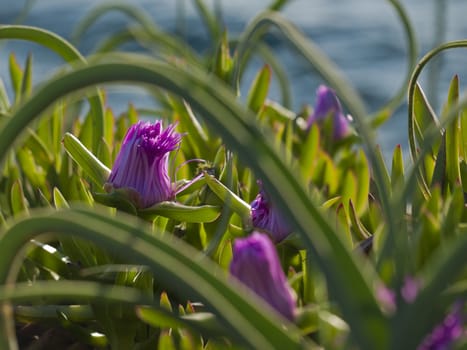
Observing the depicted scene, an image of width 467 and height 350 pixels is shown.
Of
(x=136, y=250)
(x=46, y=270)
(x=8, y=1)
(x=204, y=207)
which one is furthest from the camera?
Result: (x=8, y=1)

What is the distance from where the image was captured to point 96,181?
0.73 m

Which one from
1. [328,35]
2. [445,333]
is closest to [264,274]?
[445,333]

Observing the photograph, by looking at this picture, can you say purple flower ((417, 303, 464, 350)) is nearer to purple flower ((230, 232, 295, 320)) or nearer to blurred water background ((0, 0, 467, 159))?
purple flower ((230, 232, 295, 320))

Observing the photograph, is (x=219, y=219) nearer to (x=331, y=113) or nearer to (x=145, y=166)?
(x=145, y=166)

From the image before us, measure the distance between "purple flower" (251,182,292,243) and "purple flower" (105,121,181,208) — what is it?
0.06m

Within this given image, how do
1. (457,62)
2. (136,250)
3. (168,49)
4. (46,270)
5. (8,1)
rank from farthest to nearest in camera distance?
1. (8,1)
2. (457,62)
3. (168,49)
4. (46,270)
5. (136,250)

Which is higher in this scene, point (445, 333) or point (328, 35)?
point (328, 35)

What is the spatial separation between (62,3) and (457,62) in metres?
1.35

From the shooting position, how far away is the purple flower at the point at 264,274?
0.52 meters

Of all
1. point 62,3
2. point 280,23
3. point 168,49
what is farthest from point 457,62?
point 280,23

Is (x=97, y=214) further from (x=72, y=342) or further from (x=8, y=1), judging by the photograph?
(x=8, y=1)

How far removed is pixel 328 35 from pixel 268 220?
2.49m

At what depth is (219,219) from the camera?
743 mm

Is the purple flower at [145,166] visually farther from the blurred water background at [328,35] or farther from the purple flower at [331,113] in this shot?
the blurred water background at [328,35]
